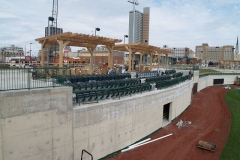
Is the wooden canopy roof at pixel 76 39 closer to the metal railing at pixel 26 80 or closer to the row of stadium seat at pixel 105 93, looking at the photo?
the metal railing at pixel 26 80

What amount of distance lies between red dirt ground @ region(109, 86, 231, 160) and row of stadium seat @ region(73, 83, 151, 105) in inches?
138

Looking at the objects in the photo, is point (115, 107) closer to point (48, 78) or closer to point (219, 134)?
point (48, 78)

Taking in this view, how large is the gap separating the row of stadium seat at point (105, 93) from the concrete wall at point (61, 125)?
0.48 m

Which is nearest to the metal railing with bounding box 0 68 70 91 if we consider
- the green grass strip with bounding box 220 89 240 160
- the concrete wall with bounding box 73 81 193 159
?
the concrete wall with bounding box 73 81 193 159

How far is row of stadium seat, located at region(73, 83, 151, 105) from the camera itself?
9949 mm

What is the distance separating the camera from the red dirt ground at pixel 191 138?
1187 centimetres

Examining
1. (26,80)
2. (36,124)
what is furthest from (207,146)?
(26,80)

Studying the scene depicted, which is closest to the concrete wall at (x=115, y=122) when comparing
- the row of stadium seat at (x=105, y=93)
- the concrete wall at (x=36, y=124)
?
the row of stadium seat at (x=105, y=93)

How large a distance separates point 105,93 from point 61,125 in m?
3.43

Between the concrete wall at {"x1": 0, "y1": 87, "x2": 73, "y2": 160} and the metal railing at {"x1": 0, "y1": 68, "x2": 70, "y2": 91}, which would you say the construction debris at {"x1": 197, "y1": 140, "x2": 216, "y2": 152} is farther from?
the metal railing at {"x1": 0, "y1": 68, "x2": 70, "y2": 91}

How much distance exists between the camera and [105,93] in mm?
11211

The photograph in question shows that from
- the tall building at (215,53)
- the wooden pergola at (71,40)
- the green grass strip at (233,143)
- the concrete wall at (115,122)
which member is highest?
the tall building at (215,53)

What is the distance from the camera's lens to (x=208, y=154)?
12703mm

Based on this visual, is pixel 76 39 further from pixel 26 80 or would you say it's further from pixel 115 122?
pixel 115 122
